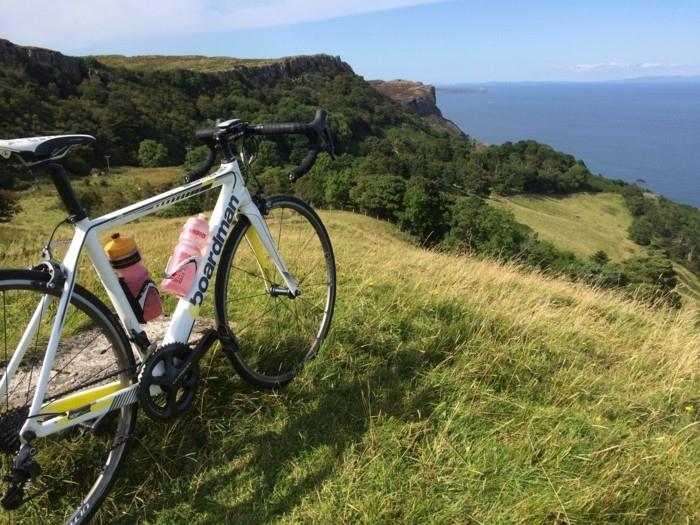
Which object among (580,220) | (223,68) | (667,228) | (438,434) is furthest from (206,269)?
(223,68)

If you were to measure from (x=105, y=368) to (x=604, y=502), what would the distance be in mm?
2761

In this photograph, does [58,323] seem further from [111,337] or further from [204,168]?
[204,168]

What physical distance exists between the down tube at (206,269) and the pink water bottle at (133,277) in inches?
5.2

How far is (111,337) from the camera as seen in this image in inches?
94.1

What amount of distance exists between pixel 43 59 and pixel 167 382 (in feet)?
443

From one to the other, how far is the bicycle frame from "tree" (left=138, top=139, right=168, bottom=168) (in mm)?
94380

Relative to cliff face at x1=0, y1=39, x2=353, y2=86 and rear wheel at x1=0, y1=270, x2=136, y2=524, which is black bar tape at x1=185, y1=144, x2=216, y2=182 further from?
cliff face at x1=0, y1=39, x2=353, y2=86

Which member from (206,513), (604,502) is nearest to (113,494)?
(206,513)

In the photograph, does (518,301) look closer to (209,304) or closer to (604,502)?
(604,502)

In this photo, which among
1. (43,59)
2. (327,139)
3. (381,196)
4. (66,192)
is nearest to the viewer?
(66,192)

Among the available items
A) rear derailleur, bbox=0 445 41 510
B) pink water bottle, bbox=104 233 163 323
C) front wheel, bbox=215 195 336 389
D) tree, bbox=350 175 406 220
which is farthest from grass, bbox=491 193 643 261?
rear derailleur, bbox=0 445 41 510

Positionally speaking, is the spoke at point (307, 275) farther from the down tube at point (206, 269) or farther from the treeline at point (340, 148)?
the treeline at point (340, 148)

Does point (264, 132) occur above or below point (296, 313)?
above

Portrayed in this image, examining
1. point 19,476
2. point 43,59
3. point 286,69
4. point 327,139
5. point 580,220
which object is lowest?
point 580,220
